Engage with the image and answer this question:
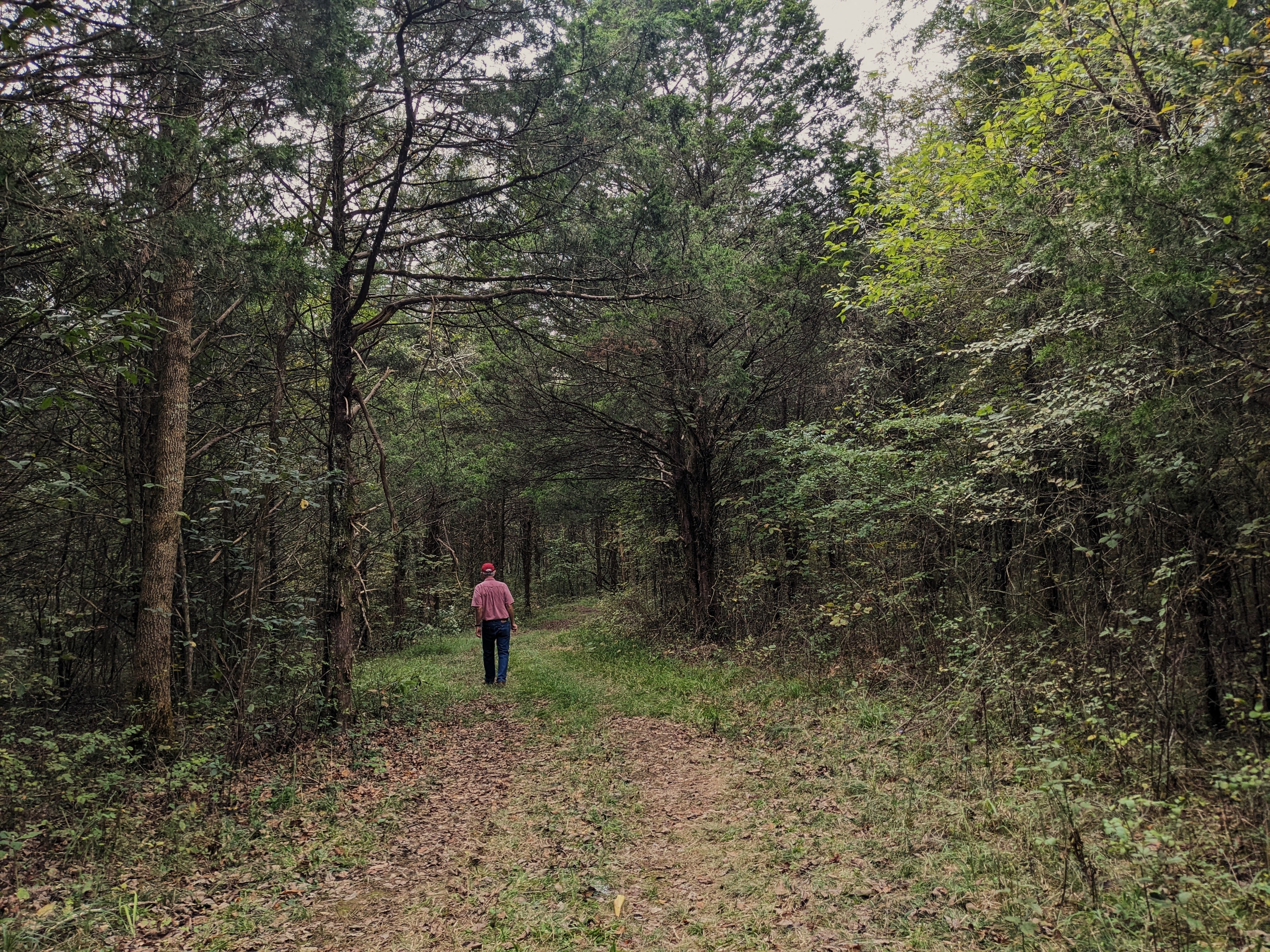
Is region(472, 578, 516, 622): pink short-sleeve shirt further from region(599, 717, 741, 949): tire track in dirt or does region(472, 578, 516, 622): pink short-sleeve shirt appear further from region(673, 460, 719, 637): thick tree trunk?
region(673, 460, 719, 637): thick tree trunk

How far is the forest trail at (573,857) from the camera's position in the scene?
3.76 meters

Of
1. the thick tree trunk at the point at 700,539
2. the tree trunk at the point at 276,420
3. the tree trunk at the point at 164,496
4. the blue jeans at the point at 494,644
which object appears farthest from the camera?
the thick tree trunk at the point at 700,539

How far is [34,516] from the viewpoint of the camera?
7234mm

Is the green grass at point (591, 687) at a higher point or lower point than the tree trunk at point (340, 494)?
lower

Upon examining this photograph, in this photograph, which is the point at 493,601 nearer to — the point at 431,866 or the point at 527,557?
the point at 431,866

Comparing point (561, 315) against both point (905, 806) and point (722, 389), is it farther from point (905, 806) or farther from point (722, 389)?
point (905, 806)

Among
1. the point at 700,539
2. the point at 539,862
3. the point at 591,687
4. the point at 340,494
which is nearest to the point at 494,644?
the point at 591,687

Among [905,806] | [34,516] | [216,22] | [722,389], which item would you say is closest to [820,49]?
[722,389]

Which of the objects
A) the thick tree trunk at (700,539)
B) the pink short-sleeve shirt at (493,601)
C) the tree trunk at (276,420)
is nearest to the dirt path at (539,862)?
the tree trunk at (276,420)

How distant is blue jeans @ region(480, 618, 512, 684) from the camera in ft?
35.2

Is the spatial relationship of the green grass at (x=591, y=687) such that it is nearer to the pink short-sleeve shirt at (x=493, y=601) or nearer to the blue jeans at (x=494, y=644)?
the blue jeans at (x=494, y=644)

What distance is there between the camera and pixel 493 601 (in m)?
10.6

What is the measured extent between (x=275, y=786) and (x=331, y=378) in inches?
182

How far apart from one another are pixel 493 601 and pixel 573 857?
6.17m
